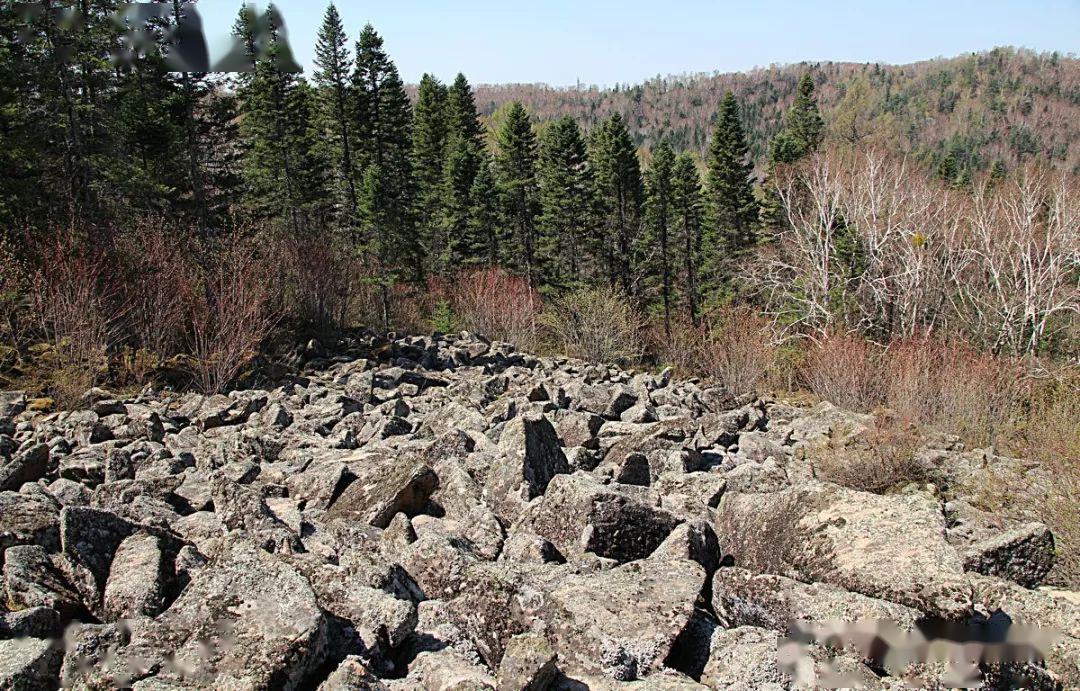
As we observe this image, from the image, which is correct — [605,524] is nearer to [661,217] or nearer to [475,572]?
[475,572]

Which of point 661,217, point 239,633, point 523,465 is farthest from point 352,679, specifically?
point 661,217

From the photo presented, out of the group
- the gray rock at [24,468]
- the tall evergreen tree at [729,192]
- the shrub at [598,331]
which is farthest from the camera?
the tall evergreen tree at [729,192]

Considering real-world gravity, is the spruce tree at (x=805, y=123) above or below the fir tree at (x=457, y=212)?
above

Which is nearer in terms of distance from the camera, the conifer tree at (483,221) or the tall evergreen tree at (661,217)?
the conifer tree at (483,221)

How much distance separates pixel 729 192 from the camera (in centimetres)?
4000

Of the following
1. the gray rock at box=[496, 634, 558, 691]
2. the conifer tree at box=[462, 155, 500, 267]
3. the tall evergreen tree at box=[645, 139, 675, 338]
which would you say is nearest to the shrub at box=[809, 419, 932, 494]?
the gray rock at box=[496, 634, 558, 691]

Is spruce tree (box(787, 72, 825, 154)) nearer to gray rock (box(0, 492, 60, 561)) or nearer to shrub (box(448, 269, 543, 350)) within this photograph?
shrub (box(448, 269, 543, 350))

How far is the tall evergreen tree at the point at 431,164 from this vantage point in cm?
4184

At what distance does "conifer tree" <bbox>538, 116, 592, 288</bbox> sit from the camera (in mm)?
40281

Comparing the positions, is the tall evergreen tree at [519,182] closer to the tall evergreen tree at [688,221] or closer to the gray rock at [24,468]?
the tall evergreen tree at [688,221]

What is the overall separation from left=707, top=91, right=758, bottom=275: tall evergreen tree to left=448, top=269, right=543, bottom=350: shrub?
673 inches

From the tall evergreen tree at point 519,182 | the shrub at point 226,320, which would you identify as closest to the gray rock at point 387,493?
the shrub at point 226,320

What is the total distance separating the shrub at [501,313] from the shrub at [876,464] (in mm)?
15075

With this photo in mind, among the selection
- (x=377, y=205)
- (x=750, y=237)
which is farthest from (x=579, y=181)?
(x=377, y=205)
